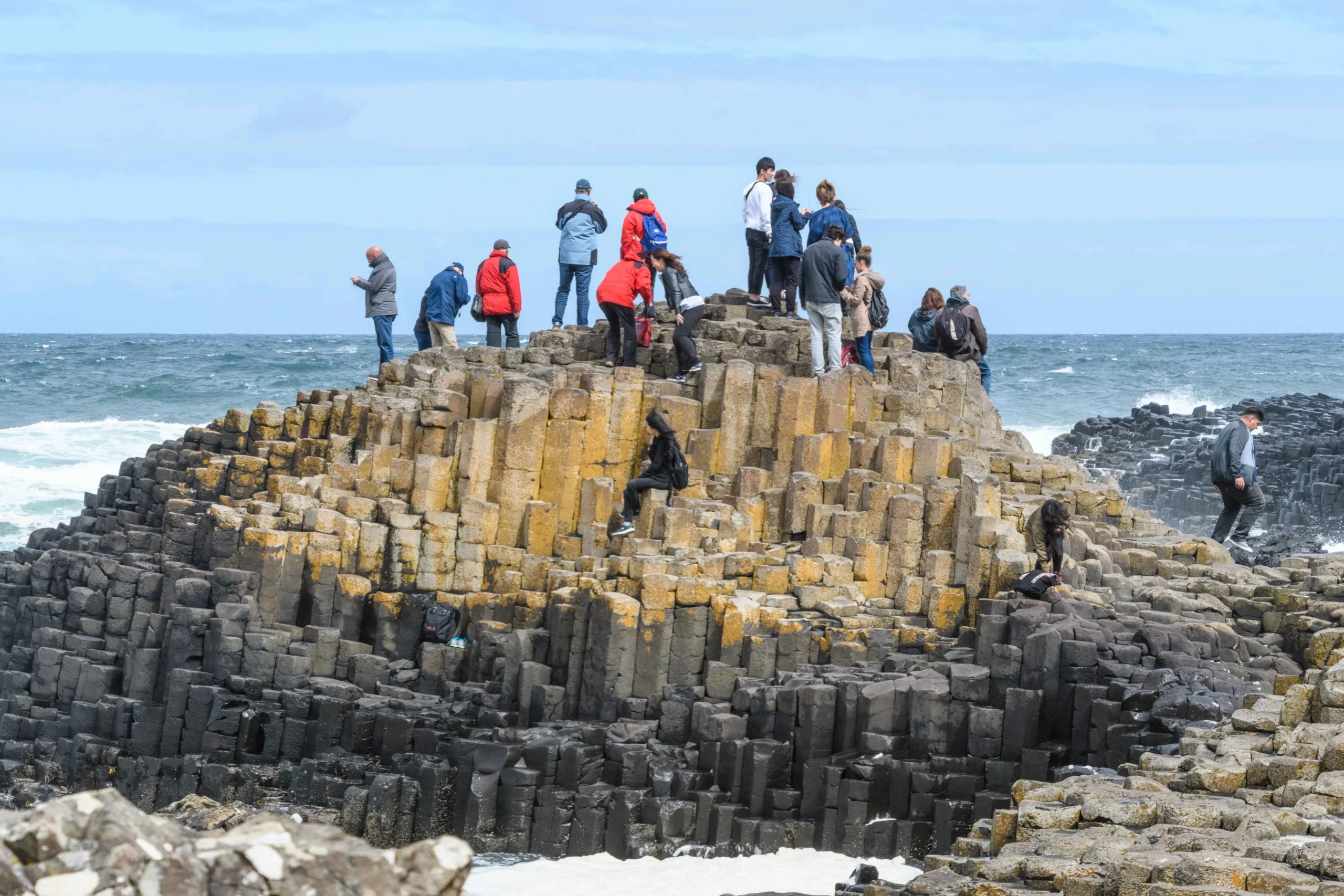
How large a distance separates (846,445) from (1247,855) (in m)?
11.1

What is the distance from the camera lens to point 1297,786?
468 inches

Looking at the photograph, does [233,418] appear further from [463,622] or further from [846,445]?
[846,445]

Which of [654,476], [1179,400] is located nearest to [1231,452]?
[654,476]

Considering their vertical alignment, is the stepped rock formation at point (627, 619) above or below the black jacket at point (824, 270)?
below

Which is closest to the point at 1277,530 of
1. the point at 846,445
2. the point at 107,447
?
the point at 846,445

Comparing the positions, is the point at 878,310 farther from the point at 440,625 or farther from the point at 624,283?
the point at 440,625

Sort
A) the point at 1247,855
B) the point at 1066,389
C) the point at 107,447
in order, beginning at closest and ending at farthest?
the point at 1247,855 < the point at 107,447 < the point at 1066,389

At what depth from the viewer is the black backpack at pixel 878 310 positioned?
23.1 meters

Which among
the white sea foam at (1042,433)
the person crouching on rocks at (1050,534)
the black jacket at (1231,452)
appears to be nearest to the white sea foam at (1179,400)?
the white sea foam at (1042,433)

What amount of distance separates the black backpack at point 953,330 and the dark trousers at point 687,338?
337 cm

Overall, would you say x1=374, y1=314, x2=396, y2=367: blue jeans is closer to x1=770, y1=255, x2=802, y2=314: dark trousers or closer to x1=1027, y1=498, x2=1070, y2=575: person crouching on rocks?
x1=770, y1=255, x2=802, y2=314: dark trousers

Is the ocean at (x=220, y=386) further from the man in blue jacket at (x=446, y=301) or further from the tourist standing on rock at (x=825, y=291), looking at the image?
the tourist standing on rock at (x=825, y=291)

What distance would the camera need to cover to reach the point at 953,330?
2317 centimetres

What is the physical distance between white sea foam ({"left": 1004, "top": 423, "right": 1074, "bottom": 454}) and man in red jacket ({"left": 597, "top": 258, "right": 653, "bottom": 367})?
30888 mm
